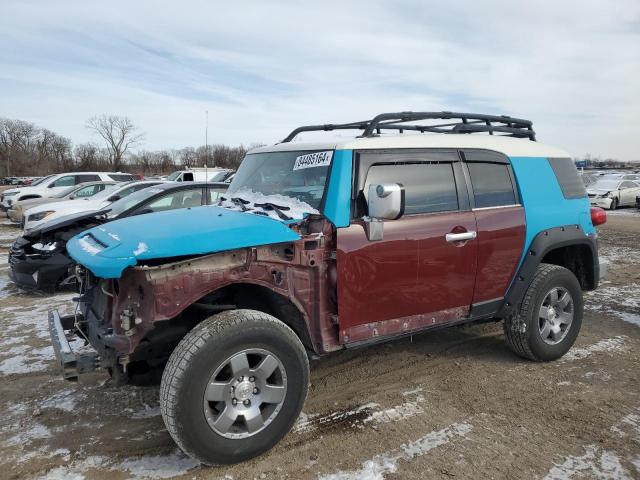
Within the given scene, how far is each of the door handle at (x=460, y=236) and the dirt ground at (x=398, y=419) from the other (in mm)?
1270

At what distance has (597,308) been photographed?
6.39m

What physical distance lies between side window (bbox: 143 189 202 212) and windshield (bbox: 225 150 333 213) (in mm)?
3920

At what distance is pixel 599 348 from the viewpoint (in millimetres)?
4988

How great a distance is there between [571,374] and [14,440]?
445 centimetres

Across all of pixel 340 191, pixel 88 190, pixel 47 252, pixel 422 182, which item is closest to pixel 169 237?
pixel 340 191

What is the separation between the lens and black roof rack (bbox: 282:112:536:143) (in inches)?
159

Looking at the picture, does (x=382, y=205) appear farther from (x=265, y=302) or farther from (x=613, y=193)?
(x=613, y=193)

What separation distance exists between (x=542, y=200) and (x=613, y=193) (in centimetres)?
2231

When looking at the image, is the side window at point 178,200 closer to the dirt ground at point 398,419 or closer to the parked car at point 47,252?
the parked car at point 47,252

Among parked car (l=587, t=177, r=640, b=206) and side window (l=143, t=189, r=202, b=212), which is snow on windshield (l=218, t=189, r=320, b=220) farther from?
parked car (l=587, t=177, r=640, b=206)

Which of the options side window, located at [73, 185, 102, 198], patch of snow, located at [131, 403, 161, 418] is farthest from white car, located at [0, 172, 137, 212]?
patch of snow, located at [131, 403, 161, 418]

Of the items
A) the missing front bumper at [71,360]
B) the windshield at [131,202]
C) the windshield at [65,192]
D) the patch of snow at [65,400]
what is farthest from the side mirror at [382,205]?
the windshield at [65,192]

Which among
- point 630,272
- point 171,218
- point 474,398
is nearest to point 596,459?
point 474,398

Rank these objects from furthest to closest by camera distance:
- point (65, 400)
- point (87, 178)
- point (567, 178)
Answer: point (87, 178), point (567, 178), point (65, 400)
